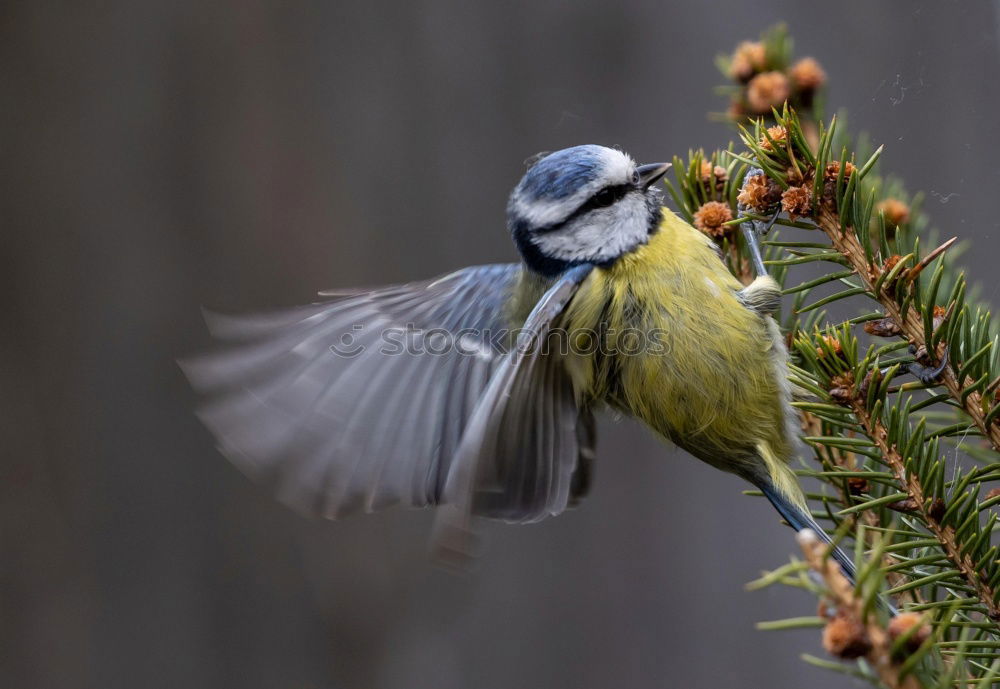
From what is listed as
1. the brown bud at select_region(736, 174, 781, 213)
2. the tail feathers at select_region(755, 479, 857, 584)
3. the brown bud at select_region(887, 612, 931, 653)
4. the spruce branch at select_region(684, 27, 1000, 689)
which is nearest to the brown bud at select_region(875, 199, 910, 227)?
the spruce branch at select_region(684, 27, 1000, 689)

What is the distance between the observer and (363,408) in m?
0.97

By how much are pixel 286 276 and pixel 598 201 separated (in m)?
0.60

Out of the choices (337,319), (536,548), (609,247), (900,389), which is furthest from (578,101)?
(900,389)

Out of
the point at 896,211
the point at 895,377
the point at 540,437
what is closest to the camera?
the point at 895,377

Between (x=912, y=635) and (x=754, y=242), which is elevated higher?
(x=754, y=242)

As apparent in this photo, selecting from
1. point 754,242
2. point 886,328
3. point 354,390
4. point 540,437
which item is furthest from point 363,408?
point 886,328

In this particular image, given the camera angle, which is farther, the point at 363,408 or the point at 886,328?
the point at 363,408

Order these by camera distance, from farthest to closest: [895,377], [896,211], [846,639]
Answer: [896,211] < [895,377] < [846,639]

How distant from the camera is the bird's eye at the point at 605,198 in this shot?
100 centimetres

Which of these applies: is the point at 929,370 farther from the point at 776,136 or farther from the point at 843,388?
the point at 776,136

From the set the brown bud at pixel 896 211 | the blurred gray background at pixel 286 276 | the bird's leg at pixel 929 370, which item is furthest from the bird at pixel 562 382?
the blurred gray background at pixel 286 276

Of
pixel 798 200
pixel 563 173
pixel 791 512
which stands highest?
pixel 563 173

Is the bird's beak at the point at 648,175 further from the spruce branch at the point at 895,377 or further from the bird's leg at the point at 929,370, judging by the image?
the bird's leg at the point at 929,370

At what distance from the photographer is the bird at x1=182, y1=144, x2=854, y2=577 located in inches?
35.0
